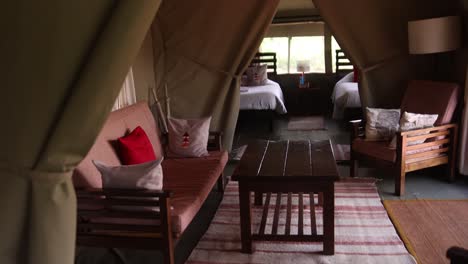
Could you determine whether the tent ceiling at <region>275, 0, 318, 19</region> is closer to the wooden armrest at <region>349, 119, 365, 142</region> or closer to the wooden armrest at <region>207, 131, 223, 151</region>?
the wooden armrest at <region>349, 119, 365, 142</region>

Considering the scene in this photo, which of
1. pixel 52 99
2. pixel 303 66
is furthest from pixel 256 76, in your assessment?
pixel 52 99

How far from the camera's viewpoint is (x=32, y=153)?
1.20 meters

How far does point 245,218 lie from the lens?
262 cm

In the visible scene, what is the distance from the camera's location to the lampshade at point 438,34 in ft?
12.0

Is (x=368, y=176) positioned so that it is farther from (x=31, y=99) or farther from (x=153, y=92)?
(x=31, y=99)

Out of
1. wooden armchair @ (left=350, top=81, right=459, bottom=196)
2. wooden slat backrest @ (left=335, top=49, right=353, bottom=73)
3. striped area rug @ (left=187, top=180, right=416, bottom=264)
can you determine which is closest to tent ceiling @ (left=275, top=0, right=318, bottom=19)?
wooden slat backrest @ (left=335, top=49, right=353, bottom=73)

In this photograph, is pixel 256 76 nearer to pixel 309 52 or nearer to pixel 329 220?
pixel 309 52

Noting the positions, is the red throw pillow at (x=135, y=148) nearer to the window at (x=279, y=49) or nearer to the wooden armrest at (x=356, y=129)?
the wooden armrest at (x=356, y=129)

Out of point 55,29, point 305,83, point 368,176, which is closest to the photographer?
point 55,29

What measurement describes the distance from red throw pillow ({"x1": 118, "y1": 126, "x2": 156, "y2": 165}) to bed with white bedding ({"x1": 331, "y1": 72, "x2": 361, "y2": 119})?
3.92 m

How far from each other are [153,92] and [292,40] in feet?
15.4

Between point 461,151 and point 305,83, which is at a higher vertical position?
point 305,83

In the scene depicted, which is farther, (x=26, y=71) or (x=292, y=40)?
(x=292, y=40)

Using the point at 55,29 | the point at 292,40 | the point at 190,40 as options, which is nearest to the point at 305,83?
the point at 292,40
